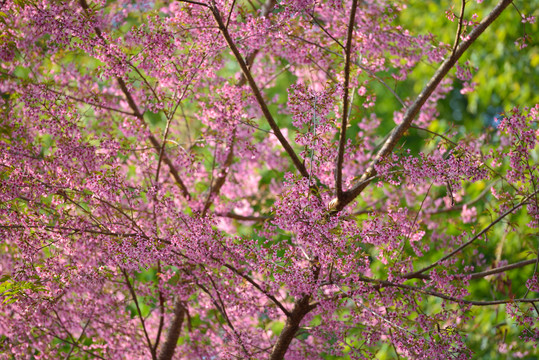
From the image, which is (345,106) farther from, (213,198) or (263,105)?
(213,198)

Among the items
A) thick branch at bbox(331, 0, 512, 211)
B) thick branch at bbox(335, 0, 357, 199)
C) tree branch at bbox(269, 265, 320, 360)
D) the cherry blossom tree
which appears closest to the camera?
thick branch at bbox(335, 0, 357, 199)

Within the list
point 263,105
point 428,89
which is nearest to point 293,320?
point 263,105

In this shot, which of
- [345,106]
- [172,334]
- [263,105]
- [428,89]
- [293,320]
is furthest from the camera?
[172,334]

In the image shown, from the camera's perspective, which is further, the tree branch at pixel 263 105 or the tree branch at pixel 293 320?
the tree branch at pixel 293 320

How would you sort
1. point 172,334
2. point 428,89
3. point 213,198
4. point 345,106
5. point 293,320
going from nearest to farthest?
point 345,106 → point 428,89 → point 293,320 → point 172,334 → point 213,198

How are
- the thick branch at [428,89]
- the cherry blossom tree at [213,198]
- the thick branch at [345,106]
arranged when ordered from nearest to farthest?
the thick branch at [345,106], the cherry blossom tree at [213,198], the thick branch at [428,89]

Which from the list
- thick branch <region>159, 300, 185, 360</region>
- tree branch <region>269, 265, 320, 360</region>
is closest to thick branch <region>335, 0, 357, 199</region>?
tree branch <region>269, 265, 320, 360</region>

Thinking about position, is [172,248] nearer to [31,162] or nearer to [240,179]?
[31,162]

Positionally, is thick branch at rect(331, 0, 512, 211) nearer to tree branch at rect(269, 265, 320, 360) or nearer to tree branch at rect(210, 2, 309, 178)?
tree branch at rect(210, 2, 309, 178)

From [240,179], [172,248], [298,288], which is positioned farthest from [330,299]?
[240,179]

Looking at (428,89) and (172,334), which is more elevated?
(428,89)

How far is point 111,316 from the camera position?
475 cm

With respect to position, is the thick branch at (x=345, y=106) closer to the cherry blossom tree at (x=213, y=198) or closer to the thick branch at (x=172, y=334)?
the cherry blossom tree at (x=213, y=198)

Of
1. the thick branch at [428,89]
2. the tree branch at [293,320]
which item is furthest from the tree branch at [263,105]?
the tree branch at [293,320]
